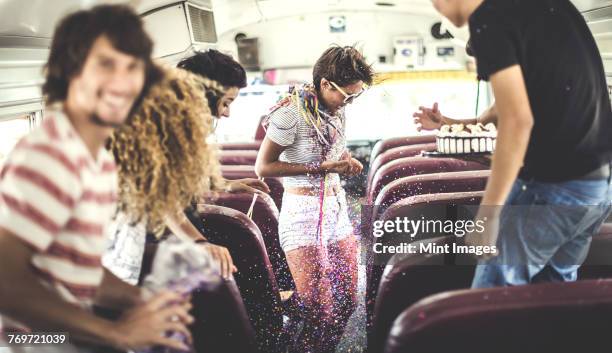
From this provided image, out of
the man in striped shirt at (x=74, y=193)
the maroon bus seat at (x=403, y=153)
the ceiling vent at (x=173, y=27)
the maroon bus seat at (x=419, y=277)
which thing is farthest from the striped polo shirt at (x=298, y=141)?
the ceiling vent at (x=173, y=27)

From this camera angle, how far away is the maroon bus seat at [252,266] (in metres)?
2.26

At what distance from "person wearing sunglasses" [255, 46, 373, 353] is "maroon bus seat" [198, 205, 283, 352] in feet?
0.54

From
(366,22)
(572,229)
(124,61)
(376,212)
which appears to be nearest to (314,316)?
(376,212)

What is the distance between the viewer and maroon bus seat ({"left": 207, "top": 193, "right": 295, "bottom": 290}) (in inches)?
114

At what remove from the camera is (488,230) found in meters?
1.57

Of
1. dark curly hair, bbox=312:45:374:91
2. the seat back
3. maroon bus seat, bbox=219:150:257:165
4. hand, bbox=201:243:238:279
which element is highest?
dark curly hair, bbox=312:45:374:91

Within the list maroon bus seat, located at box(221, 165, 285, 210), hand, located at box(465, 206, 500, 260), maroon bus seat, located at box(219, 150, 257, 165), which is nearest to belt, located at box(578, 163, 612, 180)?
hand, located at box(465, 206, 500, 260)

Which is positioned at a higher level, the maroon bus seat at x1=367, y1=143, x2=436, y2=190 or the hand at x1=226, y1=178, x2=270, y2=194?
the hand at x1=226, y1=178, x2=270, y2=194

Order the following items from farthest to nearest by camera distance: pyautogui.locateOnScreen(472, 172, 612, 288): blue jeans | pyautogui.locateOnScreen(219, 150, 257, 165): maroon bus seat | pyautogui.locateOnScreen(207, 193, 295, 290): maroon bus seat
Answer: pyautogui.locateOnScreen(219, 150, 257, 165): maroon bus seat → pyautogui.locateOnScreen(207, 193, 295, 290): maroon bus seat → pyautogui.locateOnScreen(472, 172, 612, 288): blue jeans

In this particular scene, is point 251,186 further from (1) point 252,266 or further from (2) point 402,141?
(2) point 402,141

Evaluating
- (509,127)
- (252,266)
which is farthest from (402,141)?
(509,127)

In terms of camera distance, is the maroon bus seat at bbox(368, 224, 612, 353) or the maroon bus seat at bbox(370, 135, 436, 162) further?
the maroon bus seat at bbox(370, 135, 436, 162)

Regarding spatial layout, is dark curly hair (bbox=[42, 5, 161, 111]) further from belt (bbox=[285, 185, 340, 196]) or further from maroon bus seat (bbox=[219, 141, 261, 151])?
maroon bus seat (bbox=[219, 141, 261, 151])

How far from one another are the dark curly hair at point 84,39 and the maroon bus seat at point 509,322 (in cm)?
90
